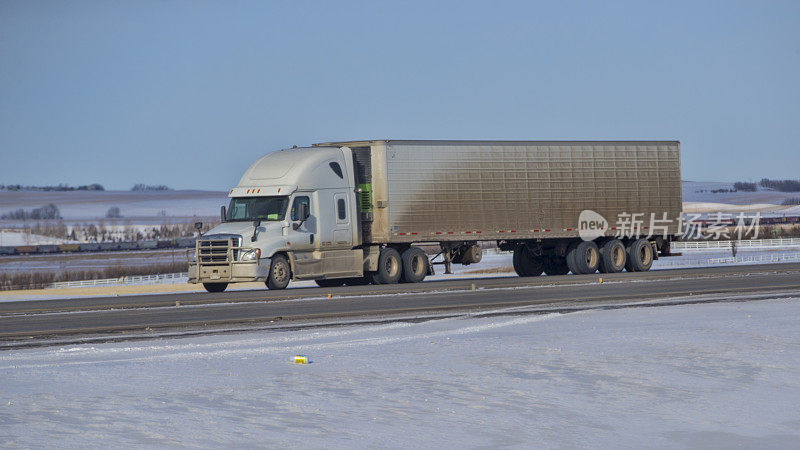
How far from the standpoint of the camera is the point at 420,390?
39.3 feet

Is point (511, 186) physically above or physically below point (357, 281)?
above

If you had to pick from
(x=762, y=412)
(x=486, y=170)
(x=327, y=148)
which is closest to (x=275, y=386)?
(x=762, y=412)

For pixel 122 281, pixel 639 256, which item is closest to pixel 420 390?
pixel 639 256

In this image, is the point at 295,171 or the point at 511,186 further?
the point at 511,186

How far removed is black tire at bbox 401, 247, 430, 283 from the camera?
114ft

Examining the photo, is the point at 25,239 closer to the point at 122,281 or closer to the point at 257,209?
the point at 122,281

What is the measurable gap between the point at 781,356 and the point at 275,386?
272 inches

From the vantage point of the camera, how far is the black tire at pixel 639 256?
39.2 m

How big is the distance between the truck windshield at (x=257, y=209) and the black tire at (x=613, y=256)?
12324mm

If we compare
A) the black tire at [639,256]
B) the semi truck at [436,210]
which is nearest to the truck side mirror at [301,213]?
the semi truck at [436,210]

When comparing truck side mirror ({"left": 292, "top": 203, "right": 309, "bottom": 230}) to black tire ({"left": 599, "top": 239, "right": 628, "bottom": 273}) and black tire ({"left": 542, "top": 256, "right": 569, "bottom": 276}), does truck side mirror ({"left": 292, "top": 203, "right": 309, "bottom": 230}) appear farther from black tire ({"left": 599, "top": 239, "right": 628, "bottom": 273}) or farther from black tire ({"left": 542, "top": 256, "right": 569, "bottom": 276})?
black tire ({"left": 599, "top": 239, "right": 628, "bottom": 273})

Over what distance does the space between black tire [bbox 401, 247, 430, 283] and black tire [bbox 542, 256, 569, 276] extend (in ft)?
21.1

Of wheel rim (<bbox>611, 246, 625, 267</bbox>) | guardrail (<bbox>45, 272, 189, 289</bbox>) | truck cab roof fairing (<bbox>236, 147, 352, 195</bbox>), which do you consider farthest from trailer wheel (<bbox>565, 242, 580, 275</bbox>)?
guardrail (<bbox>45, 272, 189, 289</bbox>)

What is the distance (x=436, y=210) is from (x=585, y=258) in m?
6.26
